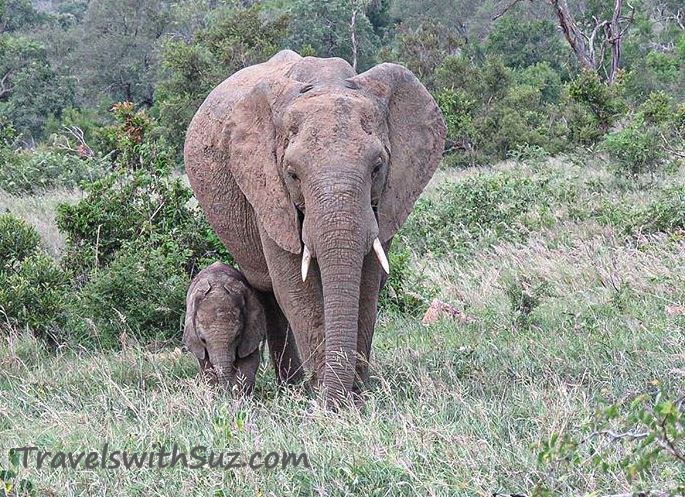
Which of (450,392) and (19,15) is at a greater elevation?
(450,392)

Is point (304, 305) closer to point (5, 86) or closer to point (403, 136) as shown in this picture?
point (403, 136)

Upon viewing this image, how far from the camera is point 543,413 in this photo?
5133 millimetres

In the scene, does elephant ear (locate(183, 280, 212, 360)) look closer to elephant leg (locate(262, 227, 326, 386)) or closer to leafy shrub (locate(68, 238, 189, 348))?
elephant leg (locate(262, 227, 326, 386))

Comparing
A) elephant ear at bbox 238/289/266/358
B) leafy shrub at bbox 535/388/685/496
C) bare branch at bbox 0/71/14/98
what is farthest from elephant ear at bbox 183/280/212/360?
bare branch at bbox 0/71/14/98

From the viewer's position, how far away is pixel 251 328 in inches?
274

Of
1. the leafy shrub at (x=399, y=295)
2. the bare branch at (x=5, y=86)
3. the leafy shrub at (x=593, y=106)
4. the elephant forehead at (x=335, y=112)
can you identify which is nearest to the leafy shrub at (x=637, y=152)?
the leafy shrub at (x=593, y=106)

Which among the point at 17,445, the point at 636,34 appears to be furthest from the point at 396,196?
the point at 636,34

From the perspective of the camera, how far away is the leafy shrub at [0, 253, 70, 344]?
337 inches

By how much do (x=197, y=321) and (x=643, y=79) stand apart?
25.8 metres

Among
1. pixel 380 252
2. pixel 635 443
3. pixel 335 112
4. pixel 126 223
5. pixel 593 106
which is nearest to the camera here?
pixel 635 443

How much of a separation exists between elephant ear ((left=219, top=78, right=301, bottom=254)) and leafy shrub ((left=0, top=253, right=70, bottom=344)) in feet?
9.79

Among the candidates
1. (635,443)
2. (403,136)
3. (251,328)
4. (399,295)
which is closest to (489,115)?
(399,295)

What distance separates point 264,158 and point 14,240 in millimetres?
4119

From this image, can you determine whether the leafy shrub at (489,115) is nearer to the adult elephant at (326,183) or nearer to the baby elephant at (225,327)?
the baby elephant at (225,327)
